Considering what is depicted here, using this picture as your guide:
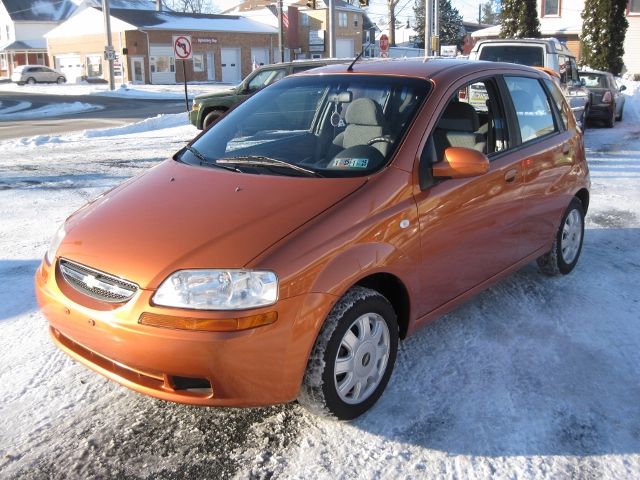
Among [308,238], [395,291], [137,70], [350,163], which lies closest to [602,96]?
[350,163]

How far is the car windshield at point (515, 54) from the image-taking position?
12.9 meters

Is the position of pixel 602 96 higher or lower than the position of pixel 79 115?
higher

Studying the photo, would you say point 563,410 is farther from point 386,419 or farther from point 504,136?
point 504,136

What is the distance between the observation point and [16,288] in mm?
4906

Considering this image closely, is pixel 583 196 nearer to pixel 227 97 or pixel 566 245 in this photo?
pixel 566 245

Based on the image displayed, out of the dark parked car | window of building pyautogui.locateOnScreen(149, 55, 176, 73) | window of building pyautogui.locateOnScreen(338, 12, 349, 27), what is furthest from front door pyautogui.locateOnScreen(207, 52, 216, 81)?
the dark parked car

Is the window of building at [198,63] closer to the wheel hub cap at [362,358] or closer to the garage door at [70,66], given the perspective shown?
the garage door at [70,66]

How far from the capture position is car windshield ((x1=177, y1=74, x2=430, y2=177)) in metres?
3.61

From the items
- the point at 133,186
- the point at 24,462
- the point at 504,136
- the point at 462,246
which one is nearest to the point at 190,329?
the point at 24,462

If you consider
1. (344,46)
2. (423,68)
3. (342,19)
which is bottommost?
(423,68)

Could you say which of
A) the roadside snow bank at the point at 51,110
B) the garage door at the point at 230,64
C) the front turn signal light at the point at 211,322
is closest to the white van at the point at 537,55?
the front turn signal light at the point at 211,322

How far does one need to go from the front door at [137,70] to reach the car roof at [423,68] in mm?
51474

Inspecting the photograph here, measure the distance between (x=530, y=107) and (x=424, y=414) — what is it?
8.51ft

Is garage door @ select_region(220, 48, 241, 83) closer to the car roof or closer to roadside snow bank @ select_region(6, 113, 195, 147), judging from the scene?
roadside snow bank @ select_region(6, 113, 195, 147)
